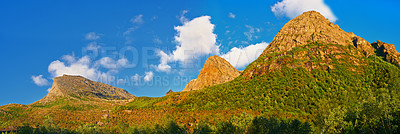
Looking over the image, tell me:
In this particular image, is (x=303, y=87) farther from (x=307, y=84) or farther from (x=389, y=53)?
(x=389, y=53)

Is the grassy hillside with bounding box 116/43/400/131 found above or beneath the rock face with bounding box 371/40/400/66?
beneath

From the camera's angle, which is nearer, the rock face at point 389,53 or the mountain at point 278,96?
the mountain at point 278,96

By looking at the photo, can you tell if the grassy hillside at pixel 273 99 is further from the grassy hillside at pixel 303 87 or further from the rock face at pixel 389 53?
the rock face at pixel 389 53

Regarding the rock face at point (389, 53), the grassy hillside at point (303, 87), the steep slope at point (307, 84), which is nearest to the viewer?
the grassy hillside at point (303, 87)

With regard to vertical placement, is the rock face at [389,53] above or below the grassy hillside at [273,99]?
above

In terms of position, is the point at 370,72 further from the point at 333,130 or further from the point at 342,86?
the point at 333,130

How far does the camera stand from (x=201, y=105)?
158750 millimetres

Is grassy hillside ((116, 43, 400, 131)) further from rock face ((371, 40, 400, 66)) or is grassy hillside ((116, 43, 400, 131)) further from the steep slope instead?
rock face ((371, 40, 400, 66))

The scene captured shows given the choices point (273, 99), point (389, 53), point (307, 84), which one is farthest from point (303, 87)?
point (389, 53)

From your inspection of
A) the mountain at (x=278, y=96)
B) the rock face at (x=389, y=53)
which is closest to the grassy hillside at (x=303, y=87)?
the mountain at (x=278, y=96)

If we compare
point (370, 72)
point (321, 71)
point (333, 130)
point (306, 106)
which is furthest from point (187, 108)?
point (370, 72)

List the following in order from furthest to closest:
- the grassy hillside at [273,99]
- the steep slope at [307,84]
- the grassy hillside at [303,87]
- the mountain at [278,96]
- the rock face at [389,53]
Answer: the rock face at [389,53]
the steep slope at [307,84]
the grassy hillside at [303,87]
the mountain at [278,96]
the grassy hillside at [273,99]

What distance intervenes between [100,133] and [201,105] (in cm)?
7479

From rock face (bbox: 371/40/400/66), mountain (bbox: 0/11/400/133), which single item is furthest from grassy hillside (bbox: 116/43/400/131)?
rock face (bbox: 371/40/400/66)
